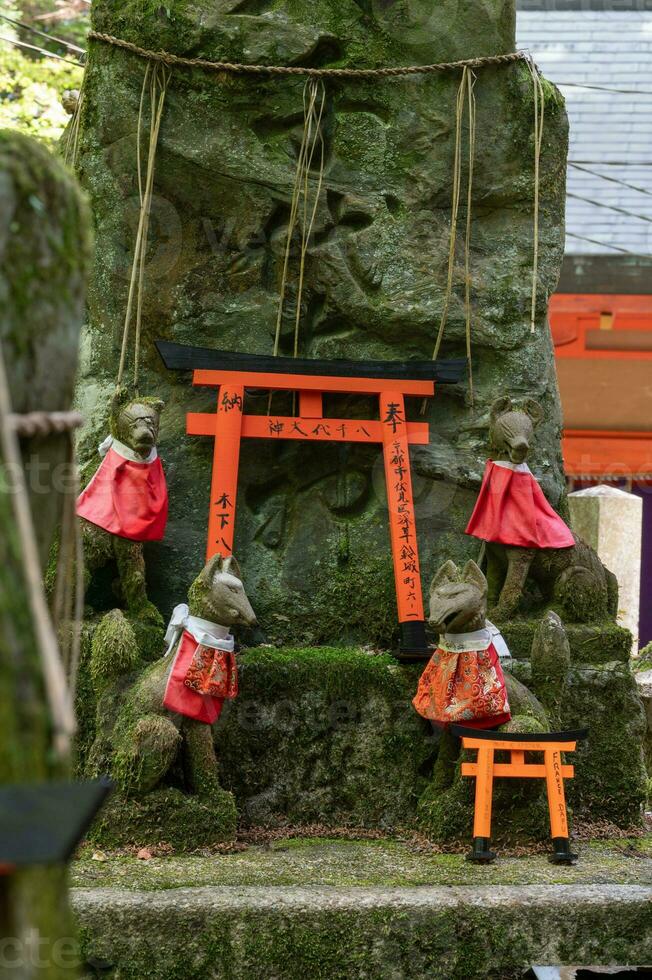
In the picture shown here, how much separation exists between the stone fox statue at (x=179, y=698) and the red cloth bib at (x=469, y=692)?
0.96 meters

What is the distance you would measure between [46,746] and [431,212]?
562cm

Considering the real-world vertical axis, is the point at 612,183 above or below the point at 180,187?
above

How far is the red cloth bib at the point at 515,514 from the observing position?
251 inches

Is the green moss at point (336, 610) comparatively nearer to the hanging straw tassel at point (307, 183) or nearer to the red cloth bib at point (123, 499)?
the red cloth bib at point (123, 499)

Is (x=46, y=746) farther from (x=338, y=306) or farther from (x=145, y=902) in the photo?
(x=338, y=306)

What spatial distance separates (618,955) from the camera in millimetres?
4953

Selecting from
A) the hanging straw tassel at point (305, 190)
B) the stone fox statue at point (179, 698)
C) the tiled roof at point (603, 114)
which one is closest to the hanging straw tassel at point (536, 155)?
the hanging straw tassel at point (305, 190)

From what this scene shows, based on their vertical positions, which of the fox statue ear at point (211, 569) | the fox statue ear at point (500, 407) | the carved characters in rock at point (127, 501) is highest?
the fox statue ear at point (500, 407)

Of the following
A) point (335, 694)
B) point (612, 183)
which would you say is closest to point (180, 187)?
point (335, 694)

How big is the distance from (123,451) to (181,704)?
1389 millimetres

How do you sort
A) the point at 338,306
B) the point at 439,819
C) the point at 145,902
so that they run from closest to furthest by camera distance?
the point at 145,902 → the point at 439,819 → the point at 338,306

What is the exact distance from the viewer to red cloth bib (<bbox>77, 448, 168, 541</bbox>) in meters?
6.04

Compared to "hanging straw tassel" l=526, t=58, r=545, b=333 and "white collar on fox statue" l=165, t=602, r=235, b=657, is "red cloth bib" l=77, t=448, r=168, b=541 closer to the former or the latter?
"white collar on fox statue" l=165, t=602, r=235, b=657

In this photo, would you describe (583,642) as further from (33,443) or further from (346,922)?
(33,443)
